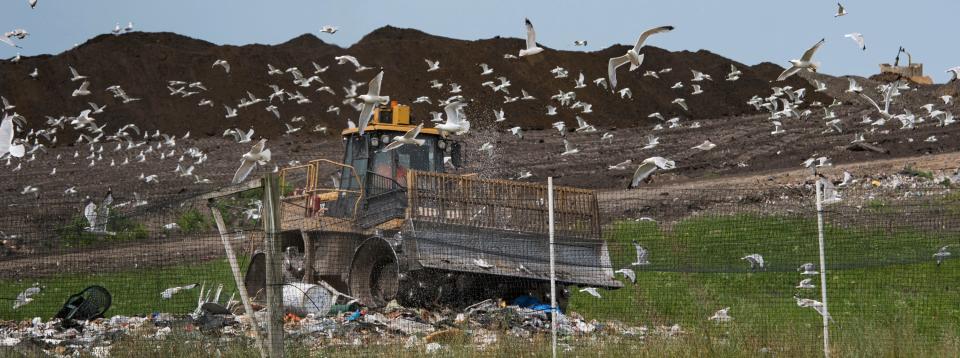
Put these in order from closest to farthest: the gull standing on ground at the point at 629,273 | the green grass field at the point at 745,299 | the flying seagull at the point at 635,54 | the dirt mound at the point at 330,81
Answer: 1. the green grass field at the point at 745,299
2. the gull standing on ground at the point at 629,273
3. the flying seagull at the point at 635,54
4. the dirt mound at the point at 330,81

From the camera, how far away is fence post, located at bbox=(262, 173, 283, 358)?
302 inches

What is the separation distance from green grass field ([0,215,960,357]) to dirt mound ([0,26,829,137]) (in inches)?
1103

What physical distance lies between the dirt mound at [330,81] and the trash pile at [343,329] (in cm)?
3188

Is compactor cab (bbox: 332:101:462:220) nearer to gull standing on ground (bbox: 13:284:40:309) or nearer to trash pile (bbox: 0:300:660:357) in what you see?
trash pile (bbox: 0:300:660:357)

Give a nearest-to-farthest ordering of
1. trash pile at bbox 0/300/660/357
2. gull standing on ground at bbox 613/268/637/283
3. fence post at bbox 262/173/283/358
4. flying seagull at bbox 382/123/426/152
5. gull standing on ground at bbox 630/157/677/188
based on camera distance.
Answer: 1. fence post at bbox 262/173/283/358
2. trash pile at bbox 0/300/660/357
3. gull standing on ground at bbox 630/157/677/188
4. gull standing on ground at bbox 613/268/637/283
5. flying seagull at bbox 382/123/426/152

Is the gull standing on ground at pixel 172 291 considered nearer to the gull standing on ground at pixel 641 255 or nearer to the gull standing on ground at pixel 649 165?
the gull standing on ground at pixel 641 255

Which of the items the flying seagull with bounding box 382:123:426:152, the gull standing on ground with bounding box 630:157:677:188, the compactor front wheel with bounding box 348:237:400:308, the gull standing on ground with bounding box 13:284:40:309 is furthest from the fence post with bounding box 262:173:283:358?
the gull standing on ground with bounding box 13:284:40:309

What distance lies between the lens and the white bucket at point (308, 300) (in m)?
11.6

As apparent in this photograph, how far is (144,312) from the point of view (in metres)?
13.0

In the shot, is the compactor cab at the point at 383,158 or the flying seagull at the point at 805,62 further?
the flying seagull at the point at 805,62

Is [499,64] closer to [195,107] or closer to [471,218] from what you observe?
[195,107]

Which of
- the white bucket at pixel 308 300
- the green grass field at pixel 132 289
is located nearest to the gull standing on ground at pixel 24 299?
the green grass field at pixel 132 289

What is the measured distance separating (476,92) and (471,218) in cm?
3428

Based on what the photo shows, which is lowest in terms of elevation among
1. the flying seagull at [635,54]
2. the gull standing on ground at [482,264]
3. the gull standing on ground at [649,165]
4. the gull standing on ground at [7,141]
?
the gull standing on ground at [482,264]
